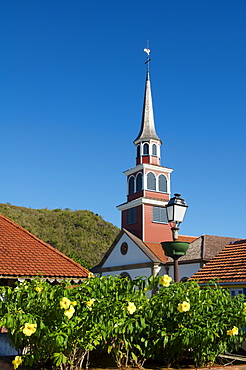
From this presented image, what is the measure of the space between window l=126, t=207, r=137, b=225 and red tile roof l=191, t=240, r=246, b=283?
945 inches

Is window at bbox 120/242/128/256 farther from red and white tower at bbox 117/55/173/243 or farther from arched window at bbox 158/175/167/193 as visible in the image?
arched window at bbox 158/175/167/193

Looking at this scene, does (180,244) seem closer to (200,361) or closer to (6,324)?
(200,361)

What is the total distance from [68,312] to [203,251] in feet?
87.7

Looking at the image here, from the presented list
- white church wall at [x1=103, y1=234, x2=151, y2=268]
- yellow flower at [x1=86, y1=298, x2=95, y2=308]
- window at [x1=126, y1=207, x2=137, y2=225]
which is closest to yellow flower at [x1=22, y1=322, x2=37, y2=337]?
yellow flower at [x1=86, y1=298, x2=95, y2=308]

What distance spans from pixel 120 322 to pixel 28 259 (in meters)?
7.45

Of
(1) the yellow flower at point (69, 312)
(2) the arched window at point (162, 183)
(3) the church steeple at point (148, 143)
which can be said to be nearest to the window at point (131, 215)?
(2) the arched window at point (162, 183)

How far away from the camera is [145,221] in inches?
1527

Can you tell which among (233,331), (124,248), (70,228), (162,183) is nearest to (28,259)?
(233,331)

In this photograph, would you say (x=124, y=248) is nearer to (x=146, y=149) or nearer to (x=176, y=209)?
(x=146, y=149)

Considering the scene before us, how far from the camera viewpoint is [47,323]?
286 inches

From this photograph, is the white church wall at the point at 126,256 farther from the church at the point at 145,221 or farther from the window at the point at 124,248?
the window at the point at 124,248

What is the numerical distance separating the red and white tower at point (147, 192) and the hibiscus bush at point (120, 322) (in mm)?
30274

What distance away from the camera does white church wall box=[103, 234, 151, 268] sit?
36.5 metres

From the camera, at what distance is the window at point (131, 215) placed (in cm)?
4019
